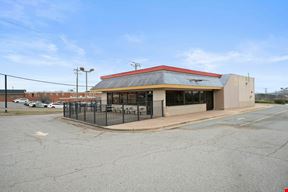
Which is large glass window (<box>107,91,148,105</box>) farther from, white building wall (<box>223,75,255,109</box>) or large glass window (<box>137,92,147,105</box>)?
white building wall (<box>223,75,255,109</box>)

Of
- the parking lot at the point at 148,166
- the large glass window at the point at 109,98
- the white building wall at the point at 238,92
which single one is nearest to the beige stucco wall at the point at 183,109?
the white building wall at the point at 238,92

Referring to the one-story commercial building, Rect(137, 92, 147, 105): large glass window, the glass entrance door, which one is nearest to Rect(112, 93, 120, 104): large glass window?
the one-story commercial building

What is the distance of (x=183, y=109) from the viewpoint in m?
19.3

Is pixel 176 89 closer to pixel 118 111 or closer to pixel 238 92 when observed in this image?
pixel 118 111

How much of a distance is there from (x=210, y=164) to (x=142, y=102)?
14.7m

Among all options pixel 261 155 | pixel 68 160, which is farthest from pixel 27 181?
pixel 261 155

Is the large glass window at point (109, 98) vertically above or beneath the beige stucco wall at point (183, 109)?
above

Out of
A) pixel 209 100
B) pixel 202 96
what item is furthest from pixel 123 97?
pixel 209 100

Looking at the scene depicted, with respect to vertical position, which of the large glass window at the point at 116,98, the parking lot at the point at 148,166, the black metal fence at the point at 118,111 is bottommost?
the parking lot at the point at 148,166

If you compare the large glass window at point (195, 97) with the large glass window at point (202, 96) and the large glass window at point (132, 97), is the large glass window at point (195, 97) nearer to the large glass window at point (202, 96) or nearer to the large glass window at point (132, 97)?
the large glass window at point (202, 96)

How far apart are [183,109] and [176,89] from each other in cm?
250

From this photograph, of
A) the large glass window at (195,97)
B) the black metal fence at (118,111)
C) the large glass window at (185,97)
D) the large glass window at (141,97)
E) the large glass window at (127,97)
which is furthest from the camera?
the large glass window at (195,97)

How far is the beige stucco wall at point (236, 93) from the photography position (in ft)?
79.1

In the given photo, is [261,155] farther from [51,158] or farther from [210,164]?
[51,158]
